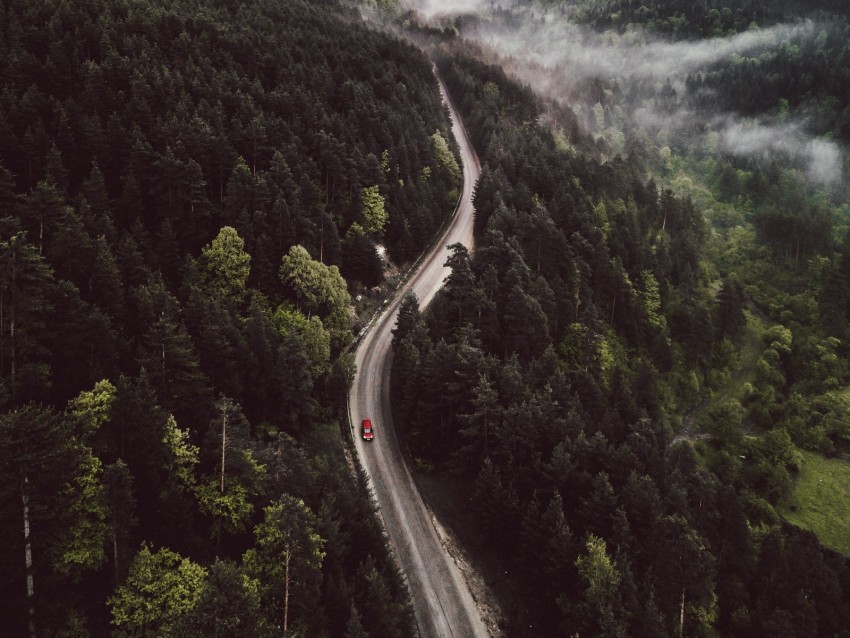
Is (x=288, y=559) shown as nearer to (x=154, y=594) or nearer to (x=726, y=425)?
(x=154, y=594)

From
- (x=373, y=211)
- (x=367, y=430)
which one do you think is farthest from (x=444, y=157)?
(x=367, y=430)

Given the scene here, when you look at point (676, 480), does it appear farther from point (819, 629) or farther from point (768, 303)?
point (768, 303)

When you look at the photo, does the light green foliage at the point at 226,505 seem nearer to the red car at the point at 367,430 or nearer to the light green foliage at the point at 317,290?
the red car at the point at 367,430

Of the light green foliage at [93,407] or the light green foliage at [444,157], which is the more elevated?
the light green foliage at [444,157]

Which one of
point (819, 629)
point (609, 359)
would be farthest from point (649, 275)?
point (819, 629)

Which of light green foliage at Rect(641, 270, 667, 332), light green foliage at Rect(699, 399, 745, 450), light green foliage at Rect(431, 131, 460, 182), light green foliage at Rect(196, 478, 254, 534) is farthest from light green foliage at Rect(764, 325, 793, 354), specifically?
light green foliage at Rect(196, 478, 254, 534)

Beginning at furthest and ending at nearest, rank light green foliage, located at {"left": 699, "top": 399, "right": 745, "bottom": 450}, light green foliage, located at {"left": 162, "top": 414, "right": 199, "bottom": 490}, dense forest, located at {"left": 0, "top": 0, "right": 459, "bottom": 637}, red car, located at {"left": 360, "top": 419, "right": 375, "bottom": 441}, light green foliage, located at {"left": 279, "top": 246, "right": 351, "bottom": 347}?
1. light green foliage, located at {"left": 699, "top": 399, "right": 745, "bottom": 450}
2. light green foliage, located at {"left": 279, "top": 246, "right": 351, "bottom": 347}
3. red car, located at {"left": 360, "top": 419, "right": 375, "bottom": 441}
4. light green foliage, located at {"left": 162, "top": 414, "right": 199, "bottom": 490}
5. dense forest, located at {"left": 0, "top": 0, "right": 459, "bottom": 637}

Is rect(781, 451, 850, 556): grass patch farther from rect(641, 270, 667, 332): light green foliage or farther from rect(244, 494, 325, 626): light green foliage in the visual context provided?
rect(244, 494, 325, 626): light green foliage

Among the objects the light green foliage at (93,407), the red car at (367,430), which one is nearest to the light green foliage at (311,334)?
the red car at (367,430)
